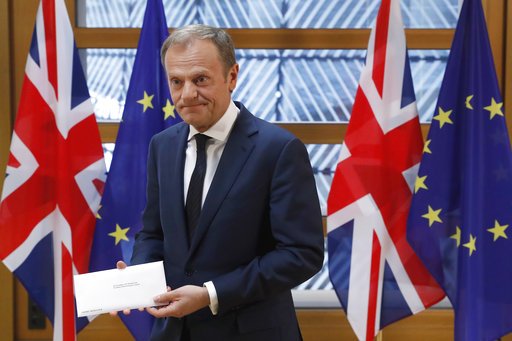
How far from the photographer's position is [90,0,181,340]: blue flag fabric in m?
2.52

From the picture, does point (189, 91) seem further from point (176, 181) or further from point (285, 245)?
point (285, 245)

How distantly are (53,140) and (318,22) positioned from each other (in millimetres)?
1280

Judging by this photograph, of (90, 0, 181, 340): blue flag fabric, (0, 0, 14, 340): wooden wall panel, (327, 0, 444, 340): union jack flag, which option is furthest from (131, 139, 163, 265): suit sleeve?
(0, 0, 14, 340): wooden wall panel

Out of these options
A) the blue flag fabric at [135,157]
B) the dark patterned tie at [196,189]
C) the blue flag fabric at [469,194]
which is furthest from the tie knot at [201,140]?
the blue flag fabric at [469,194]

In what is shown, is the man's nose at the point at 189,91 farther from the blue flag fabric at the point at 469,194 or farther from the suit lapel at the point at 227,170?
the blue flag fabric at the point at 469,194

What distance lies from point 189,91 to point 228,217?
0.31m

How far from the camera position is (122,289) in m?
1.50

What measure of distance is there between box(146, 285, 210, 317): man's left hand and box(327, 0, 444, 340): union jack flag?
1.10 m

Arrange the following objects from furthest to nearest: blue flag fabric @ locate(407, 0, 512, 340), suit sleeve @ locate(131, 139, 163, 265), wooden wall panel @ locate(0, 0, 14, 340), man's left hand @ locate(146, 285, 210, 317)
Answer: wooden wall panel @ locate(0, 0, 14, 340) → blue flag fabric @ locate(407, 0, 512, 340) → suit sleeve @ locate(131, 139, 163, 265) → man's left hand @ locate(146, 285, 210, 317)

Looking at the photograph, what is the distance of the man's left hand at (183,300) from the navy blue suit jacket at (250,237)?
4 cm

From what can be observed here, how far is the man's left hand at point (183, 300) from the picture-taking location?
1.45m

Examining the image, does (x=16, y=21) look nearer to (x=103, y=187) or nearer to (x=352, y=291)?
(x=103, y=187)

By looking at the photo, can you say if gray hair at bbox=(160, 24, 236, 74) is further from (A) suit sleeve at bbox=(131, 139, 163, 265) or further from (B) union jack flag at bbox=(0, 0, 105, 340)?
(B) union jack flag at bbox=(0, 0, 105, 340)

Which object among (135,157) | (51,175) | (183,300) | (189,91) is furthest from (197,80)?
(51,175)
